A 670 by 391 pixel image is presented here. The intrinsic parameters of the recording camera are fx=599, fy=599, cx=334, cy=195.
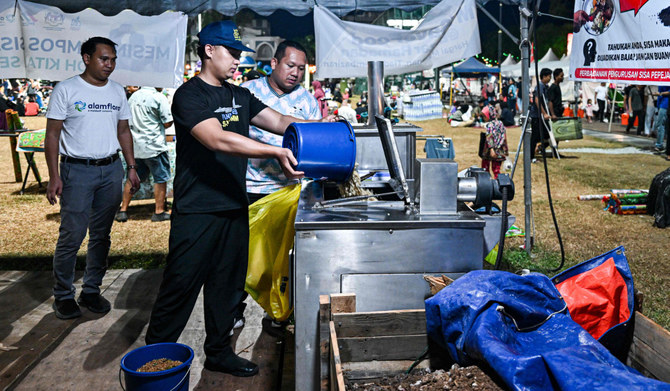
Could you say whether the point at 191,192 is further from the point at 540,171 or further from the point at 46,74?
the point at 540,171

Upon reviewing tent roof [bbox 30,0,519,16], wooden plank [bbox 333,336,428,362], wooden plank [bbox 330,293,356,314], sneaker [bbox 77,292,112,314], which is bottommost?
sneaker [bbox 77,292,112,314]

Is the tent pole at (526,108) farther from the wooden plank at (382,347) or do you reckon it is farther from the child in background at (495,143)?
the wooden plank at (382,347)

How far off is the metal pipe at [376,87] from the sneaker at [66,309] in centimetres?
278

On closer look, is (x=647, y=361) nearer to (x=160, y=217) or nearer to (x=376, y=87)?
(x=376, y=87)

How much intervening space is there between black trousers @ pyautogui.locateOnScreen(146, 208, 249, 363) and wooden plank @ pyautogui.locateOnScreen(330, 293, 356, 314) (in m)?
1.04

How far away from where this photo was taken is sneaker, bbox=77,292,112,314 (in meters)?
4.73

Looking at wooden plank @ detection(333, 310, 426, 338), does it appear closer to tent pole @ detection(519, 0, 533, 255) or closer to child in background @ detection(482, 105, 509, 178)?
tent pole @ detection(519, 0, 533, 255)

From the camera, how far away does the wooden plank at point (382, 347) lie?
8.61 ft

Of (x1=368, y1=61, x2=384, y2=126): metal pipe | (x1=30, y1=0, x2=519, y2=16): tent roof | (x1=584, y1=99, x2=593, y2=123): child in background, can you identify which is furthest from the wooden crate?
(x1=584, y1=99, x2=593, y2=123): child in background

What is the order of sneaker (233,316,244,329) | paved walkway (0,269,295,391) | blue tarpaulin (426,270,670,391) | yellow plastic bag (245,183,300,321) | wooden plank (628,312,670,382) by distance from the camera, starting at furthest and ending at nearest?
sneaker (233,316,244,329) → yellow plastic bag (245,183,300,321) → paved walkway (0,269,295,391) → wooden plank (628,312,670,382) → blue tarpaulin (426,270,670,391)

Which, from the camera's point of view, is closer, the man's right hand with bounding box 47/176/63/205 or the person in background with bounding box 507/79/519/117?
the man's right hand with bounding box 47/176/63/205

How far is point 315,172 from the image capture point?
124 inches

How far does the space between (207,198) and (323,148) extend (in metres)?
0.73

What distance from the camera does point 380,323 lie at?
2.63 m
